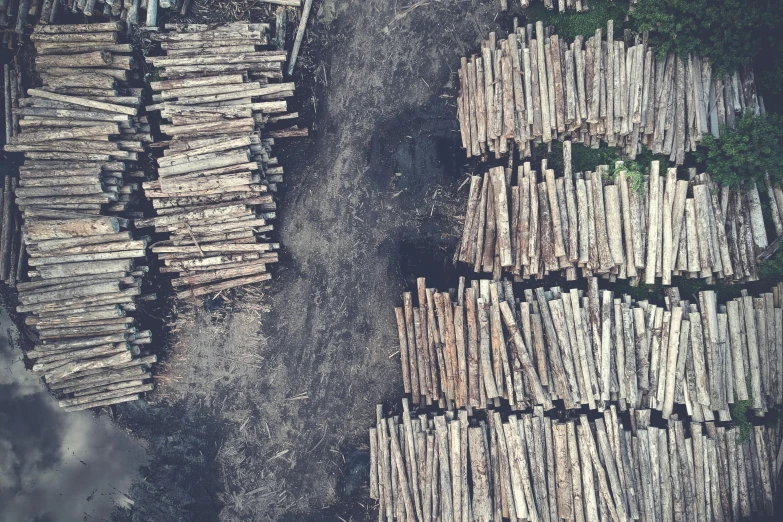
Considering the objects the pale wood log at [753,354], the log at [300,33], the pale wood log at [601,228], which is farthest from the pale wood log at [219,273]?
the pale wood log at [753,354]

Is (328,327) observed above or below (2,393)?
above

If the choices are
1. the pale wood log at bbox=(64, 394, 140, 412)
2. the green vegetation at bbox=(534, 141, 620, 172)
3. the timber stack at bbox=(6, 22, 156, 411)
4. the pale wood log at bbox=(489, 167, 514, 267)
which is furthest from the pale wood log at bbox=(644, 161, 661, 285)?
the pale wood log at bbox=(64, 394, 140, 412)

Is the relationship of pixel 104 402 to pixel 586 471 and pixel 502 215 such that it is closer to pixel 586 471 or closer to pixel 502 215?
pixel 502 215

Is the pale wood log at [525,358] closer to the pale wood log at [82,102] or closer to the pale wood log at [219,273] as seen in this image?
the pale wood log at [219,273]

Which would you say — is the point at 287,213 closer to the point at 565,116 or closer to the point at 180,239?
the point at 180,239

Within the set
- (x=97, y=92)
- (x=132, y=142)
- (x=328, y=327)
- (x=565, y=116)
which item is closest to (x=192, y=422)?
(x=328, y=327)

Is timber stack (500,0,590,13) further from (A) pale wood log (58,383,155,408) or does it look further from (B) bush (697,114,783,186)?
(A) pale wood log (58,383,155,408)

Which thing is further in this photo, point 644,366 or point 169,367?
point 169,367

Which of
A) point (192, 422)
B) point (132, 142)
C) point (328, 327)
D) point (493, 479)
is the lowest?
point (493, 479)

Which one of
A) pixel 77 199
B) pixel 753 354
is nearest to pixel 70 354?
pixel 77 199
